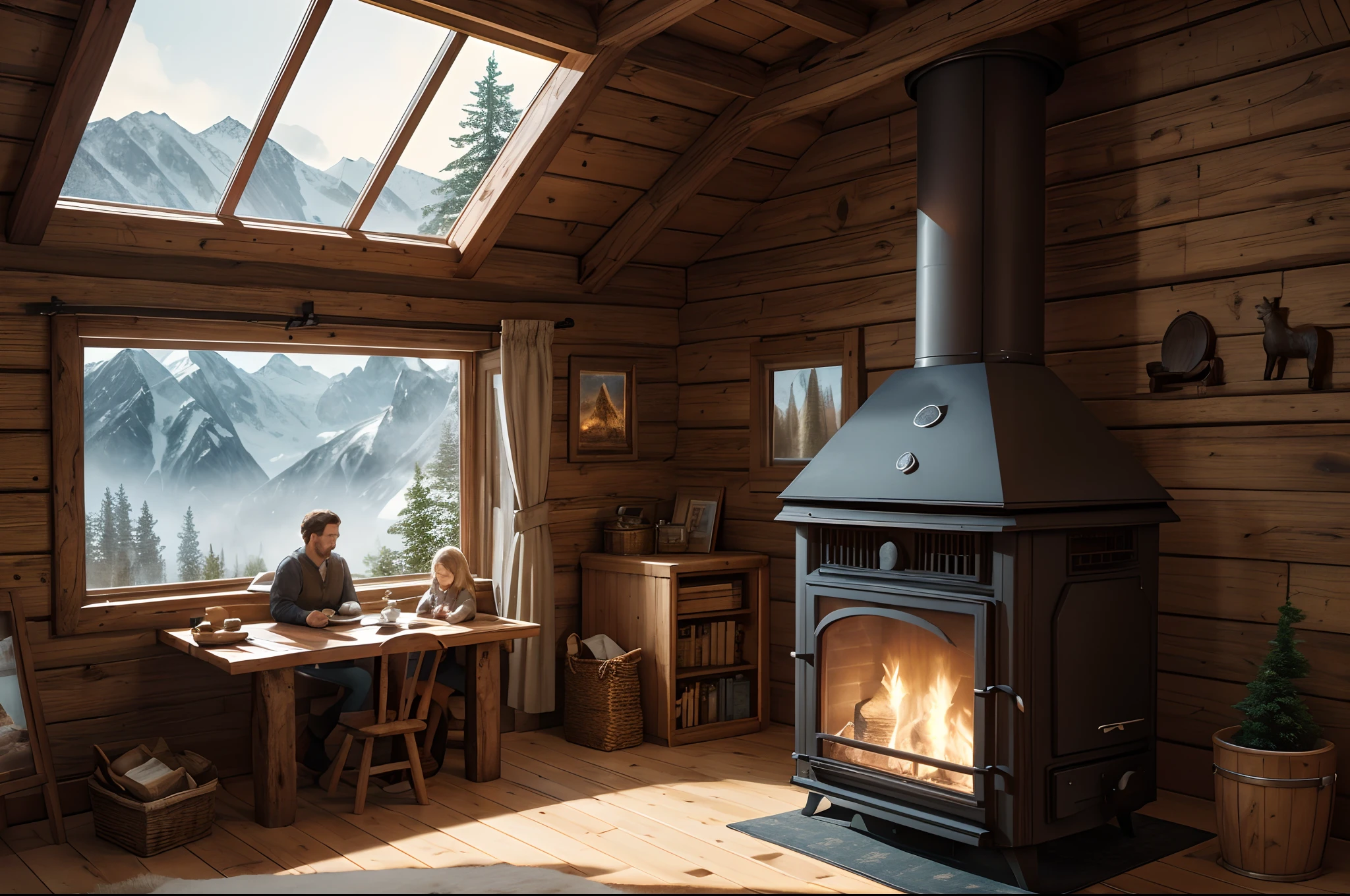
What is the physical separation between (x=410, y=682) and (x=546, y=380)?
1.69 meters

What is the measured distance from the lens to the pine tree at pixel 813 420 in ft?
16.3

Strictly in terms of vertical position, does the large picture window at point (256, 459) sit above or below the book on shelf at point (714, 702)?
above

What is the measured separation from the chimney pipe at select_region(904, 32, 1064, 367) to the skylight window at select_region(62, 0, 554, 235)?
1724 millimetres

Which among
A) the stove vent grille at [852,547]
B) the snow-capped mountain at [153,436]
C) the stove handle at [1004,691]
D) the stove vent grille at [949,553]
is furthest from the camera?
the snow-capped mountain at [153,436]

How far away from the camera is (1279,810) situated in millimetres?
3070

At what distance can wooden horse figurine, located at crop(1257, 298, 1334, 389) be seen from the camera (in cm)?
338

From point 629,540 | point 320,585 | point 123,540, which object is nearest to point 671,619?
point 629,540

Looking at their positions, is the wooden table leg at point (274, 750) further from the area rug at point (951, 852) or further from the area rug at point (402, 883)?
the area rug at point (951, 852)

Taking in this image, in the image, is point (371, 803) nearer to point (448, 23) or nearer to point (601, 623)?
point (601, 623)

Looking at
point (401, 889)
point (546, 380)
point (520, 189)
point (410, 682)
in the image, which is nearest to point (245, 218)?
point (520, 189)

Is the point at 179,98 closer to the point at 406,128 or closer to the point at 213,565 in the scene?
the point at 406,128

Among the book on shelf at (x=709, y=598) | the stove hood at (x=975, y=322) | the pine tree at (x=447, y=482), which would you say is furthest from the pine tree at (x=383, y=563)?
the stove hood at (x=975, y=322)

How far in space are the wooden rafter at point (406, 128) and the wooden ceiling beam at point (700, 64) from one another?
706 millimetres

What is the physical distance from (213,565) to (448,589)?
3.27 feet
